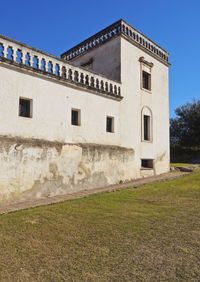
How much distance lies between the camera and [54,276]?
9.78 feet

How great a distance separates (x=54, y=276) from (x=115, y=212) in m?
3.31

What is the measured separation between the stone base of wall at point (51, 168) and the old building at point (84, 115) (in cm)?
3

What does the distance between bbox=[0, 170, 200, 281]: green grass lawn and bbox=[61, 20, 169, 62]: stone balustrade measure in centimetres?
991

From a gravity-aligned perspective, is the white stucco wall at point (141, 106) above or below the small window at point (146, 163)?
above

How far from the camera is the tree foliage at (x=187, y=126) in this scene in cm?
3164

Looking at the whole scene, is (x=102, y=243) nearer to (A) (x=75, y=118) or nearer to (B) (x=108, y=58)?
(A) (x=75, y=118)

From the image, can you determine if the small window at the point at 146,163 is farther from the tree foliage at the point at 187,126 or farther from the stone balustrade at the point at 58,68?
the tree foliage at the point at 187,126

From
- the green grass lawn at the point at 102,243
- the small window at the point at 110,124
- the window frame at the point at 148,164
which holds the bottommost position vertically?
the green grass lawn at the point at 102,243

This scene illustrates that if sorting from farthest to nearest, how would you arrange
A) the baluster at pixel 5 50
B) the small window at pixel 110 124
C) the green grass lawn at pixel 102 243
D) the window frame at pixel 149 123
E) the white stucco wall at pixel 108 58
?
1. the window frame at pixel 149 123
2. the white stucco wall at pixel 108 58
3. the small window at pixel 110 124
4. the baluster at pixel 5 50
5. the green grass lawn at pixel 102 243

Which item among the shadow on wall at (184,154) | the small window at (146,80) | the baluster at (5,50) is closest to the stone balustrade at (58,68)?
the baluster at (5,50)

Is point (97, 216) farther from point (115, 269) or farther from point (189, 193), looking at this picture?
point (189, 193)

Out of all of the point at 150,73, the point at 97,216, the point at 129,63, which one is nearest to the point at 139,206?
the point at 97,216

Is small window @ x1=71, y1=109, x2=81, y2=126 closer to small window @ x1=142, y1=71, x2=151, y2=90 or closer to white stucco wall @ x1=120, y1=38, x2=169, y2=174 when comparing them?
white stucco wall @ x1=120, y1=38, x2=169, y2=174

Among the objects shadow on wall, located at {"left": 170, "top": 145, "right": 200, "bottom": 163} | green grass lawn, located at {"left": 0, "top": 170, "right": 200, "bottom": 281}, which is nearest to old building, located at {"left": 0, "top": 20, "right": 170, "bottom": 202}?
green grass lawn, located at {"left": 0, "top": 170, "right": 200, "bottom": 281}
